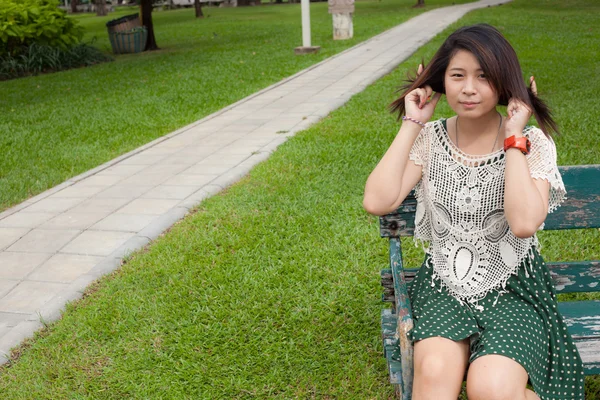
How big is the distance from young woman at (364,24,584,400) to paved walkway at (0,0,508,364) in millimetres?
2283

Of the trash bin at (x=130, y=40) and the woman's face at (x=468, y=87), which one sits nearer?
the woman's face at (x=468, y=87)

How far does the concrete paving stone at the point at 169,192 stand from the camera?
561cm

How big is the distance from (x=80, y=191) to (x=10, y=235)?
1057 millimetres

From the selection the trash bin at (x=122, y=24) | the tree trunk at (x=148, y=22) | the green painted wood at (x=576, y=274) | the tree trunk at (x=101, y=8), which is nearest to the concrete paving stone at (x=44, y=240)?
the green painted wood at (x=576, y=274)

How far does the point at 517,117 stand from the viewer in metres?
2.29

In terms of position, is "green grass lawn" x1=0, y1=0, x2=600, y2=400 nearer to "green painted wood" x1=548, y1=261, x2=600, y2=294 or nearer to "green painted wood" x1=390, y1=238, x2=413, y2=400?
"green painted wood" x1=548, y1=261, x2=600, y2=294

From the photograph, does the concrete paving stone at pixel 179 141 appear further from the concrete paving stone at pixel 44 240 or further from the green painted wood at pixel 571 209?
the green painted wood at pixel 571 209

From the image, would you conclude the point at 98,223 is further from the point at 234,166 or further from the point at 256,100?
the point at 256,100

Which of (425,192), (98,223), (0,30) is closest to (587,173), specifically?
(425,192)

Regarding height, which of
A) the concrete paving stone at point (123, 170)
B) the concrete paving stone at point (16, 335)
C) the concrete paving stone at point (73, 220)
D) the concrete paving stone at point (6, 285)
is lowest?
the concrete paving stone at point (16, 335)

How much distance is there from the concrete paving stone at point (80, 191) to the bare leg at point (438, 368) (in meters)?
4.30

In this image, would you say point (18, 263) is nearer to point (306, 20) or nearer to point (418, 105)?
point (418, 105)

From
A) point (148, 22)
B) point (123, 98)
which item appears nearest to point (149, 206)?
point (123, 98)

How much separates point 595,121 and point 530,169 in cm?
533
